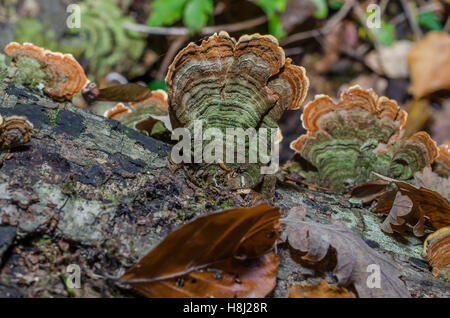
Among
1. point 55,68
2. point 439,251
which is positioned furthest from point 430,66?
point 55,68

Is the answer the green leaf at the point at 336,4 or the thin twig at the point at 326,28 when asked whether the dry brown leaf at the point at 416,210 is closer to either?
the thin twig at the point at 326,28

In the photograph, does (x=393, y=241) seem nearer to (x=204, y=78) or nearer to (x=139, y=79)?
(x=204, y=78)

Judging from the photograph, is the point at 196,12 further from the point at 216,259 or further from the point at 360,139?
the point at 216,259

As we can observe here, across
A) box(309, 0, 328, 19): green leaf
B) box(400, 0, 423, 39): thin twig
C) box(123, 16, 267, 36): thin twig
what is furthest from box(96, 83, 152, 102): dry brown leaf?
box(400, 0, 423, 39): thin twig

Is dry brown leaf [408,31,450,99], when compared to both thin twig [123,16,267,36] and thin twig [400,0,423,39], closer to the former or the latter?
thin twig [400,0,423,39]

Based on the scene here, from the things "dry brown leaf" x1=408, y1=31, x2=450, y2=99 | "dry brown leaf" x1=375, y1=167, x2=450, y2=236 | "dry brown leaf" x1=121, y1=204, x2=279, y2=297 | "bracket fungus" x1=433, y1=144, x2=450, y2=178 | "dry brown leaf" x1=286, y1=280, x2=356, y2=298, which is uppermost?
"dry brown leaf" x1=408, y1=31, x2=450, y2=99

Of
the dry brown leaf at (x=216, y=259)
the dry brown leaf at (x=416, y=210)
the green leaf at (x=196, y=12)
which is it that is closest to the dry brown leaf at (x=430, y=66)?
the green leaf at (x=196, y=12)

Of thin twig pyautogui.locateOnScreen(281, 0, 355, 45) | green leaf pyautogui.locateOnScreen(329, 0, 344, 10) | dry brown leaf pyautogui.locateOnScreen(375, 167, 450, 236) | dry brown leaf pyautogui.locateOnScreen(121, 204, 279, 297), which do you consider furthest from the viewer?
green leaf pyautogui.locateOnScreen(329, 0, 344, 10)
